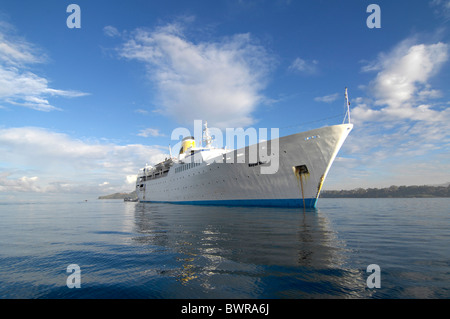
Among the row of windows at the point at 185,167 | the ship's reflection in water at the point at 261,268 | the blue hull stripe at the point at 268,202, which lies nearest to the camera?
the ship's reflection in water at the point at 261,268

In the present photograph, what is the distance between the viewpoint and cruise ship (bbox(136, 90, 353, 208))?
21.1m

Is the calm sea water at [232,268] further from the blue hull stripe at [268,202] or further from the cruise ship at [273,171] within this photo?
the blue hull stripe at [268,202]

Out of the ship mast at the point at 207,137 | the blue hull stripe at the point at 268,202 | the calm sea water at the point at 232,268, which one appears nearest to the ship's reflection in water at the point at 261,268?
the calm sea water at the point at 232,268

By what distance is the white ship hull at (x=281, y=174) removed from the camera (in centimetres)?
2106

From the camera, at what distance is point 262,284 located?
405 cm

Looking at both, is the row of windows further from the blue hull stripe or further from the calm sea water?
the calm sea water

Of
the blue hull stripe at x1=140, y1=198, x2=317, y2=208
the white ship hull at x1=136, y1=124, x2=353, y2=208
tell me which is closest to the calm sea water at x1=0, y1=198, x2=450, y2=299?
the white ship hull at x1=136, y1=124, x2=353, y2=208

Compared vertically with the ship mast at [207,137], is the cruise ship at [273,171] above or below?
below

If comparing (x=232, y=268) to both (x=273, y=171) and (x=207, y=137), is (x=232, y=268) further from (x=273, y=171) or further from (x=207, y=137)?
(x=207, y=137)
